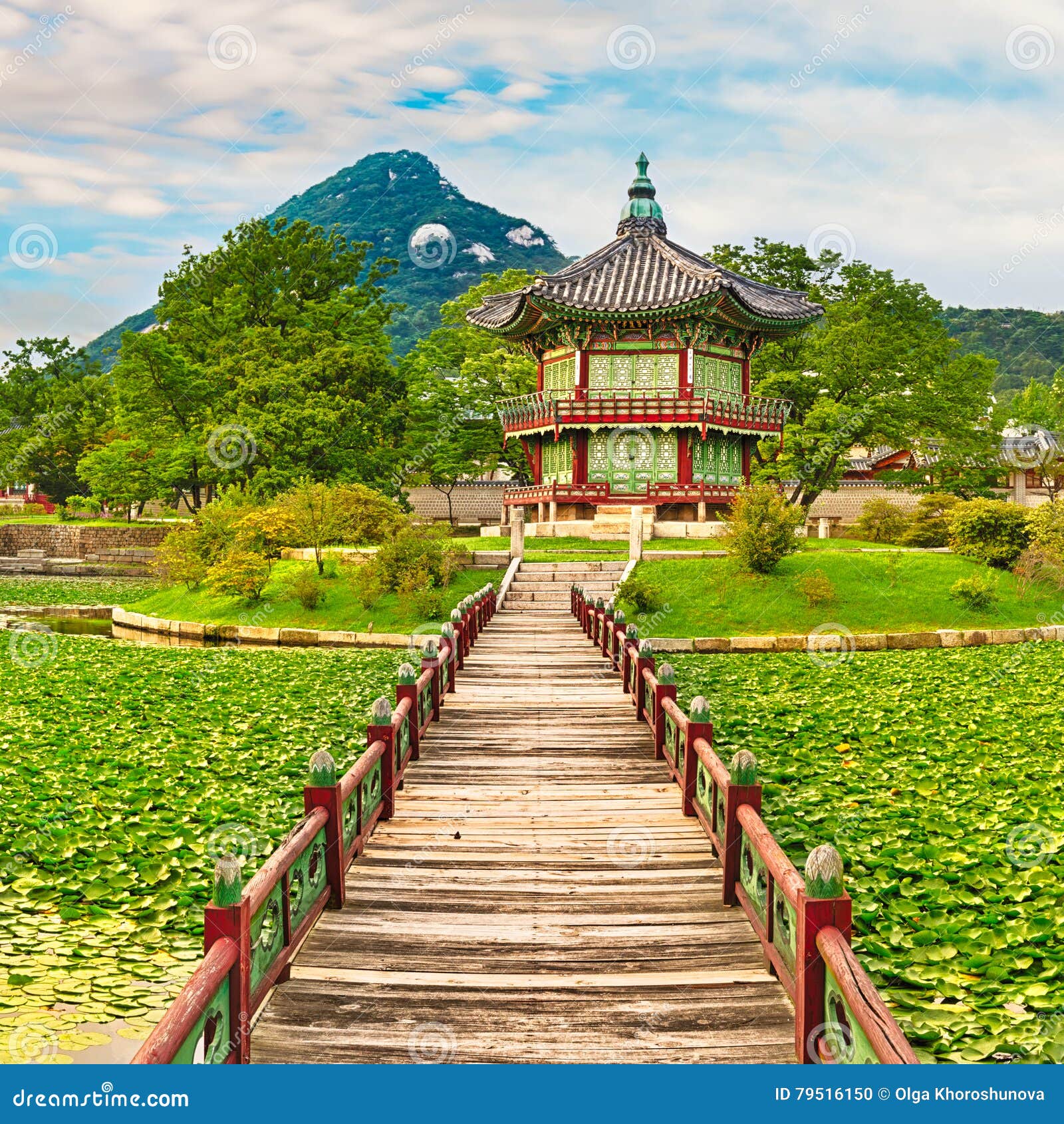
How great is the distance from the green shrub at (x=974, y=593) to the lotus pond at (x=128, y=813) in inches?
504

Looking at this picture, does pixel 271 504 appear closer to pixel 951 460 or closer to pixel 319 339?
pixel 319 339

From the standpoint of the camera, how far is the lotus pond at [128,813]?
5.18 meters

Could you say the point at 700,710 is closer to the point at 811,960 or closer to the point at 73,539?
the point at 811,960

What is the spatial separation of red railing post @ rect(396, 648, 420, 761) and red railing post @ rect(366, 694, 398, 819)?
1.20 m

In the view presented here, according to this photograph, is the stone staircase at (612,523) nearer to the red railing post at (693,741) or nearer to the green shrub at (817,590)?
the green shrub at (817,590)

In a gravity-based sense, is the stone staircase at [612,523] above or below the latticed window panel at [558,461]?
below

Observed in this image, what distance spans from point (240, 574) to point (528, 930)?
17.9 m

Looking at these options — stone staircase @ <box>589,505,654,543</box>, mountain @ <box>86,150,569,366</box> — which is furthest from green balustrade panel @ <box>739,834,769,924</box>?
mountain @ <box>86,150,569,366</box>

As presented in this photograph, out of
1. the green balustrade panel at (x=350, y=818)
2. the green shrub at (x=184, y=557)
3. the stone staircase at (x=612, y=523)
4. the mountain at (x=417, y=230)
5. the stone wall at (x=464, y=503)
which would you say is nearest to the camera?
the green balustrade panel at (x=350, y=818)

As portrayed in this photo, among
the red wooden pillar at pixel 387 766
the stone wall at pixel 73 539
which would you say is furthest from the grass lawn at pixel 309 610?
the stone wall at pixel 73 539

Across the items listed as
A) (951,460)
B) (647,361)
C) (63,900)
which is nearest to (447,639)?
(63,900)

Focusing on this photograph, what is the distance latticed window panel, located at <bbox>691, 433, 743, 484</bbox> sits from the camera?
29938mm

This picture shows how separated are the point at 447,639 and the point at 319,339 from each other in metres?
24.1

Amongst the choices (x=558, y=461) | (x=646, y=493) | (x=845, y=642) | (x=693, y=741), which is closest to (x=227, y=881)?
(x=693, y=741)
